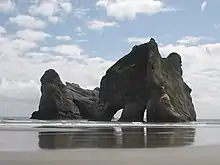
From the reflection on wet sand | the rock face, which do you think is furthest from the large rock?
the reflection on wet sand

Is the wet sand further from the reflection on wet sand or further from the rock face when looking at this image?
the rock face

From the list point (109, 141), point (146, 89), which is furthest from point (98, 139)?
point (146, 89)

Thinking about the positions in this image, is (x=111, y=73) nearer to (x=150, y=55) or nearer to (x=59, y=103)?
(x=150, y=55)

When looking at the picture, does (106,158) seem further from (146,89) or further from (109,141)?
(146,89)

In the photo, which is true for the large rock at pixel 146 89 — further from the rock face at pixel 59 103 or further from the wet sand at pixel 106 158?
the wet sand at pixel 106 158

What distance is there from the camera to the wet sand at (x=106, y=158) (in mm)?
12266

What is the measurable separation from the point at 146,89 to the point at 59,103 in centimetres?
3541

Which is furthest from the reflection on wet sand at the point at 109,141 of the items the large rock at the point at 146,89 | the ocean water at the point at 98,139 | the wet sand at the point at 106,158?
the large rock at the point at 146,89

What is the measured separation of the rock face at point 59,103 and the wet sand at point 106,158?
82.9m

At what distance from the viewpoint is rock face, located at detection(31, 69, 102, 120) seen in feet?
327

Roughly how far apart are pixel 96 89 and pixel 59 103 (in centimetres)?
2520

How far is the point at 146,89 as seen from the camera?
72.9 meters

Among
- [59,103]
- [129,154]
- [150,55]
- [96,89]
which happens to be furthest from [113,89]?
[129,154]

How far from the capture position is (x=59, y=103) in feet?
333
